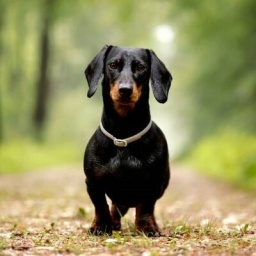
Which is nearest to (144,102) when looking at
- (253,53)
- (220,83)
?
(253,53)

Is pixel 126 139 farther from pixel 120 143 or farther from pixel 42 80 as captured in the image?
pixel 42 80

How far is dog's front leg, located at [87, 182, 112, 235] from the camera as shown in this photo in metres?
4.39

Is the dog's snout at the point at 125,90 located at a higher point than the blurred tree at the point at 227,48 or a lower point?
lower

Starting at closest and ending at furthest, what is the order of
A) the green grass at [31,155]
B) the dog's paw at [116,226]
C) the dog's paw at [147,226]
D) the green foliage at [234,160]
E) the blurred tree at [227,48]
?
the dog's paw at [147,226], the dog's paw at [116,226], the green foliage at [234,160], the blurred tree at [227,48], the green grass at [31,155]

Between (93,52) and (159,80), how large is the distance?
24373mm

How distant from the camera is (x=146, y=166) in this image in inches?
167

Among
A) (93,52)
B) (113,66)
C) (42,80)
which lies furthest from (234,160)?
(93,52)

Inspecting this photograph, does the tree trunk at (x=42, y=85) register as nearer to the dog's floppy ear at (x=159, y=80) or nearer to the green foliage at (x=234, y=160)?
the green foliage at (x=234, y=160)

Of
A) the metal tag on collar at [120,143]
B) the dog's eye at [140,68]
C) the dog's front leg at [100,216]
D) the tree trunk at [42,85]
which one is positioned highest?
the tree trunk at [42,85]

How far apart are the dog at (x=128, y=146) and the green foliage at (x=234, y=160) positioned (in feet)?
20.8

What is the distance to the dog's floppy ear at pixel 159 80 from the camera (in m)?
4.39

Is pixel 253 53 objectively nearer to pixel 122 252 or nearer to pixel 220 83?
pixel 220 83

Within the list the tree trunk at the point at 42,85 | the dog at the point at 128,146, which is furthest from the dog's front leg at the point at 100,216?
the tree trunk at the point at 42,85

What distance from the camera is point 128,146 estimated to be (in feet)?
14.1
